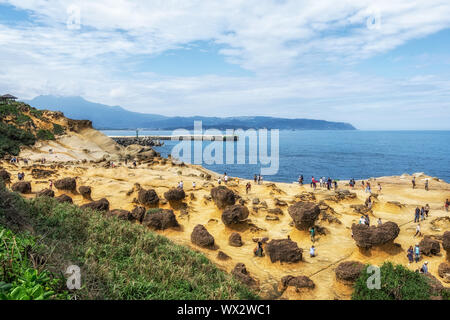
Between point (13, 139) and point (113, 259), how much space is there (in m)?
62.7

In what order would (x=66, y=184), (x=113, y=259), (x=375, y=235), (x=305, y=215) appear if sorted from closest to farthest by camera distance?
(x=113, y=259) → (x=375, y=235) → (x=305, y=215) → (x=66, y=184)

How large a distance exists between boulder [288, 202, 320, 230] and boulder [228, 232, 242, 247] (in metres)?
5.23

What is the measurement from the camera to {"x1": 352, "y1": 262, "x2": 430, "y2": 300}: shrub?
1402 centimetres

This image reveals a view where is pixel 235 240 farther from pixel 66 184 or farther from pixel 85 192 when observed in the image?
pixel 66 184

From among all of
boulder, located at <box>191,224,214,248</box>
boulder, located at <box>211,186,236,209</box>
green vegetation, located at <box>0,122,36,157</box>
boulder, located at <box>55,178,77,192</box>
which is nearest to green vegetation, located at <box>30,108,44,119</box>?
green vegetation, located at <box>0,122,36,157</box>

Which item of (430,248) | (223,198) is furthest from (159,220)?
(430,248)

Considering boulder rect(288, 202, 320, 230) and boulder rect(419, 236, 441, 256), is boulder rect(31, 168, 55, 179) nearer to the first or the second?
boulder rect(288, 202, 320, 230)

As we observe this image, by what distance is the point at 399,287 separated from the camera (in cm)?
1418

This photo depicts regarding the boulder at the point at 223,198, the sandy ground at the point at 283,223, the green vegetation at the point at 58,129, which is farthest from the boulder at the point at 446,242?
the green vegetation at the point at 58,129

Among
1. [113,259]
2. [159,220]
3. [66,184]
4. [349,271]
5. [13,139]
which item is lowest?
[349,271]

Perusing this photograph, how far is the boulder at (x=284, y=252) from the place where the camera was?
2125 cm

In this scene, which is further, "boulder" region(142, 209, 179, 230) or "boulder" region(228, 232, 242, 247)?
"boulder" region(142, 209, 179, 230)

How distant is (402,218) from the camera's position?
2992 centimetres
